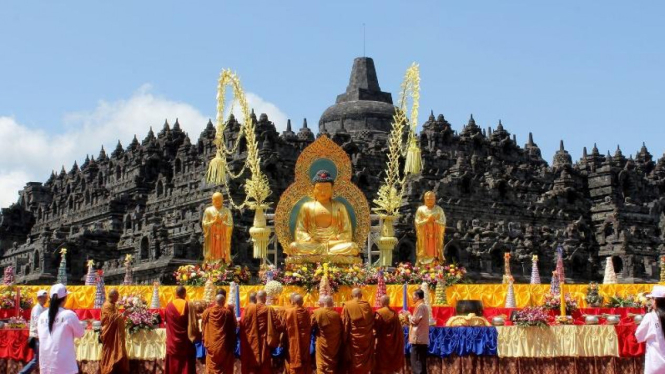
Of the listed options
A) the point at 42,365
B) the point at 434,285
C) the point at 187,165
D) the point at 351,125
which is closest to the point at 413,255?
the point at 187,165

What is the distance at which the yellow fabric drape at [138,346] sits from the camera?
56.9ft

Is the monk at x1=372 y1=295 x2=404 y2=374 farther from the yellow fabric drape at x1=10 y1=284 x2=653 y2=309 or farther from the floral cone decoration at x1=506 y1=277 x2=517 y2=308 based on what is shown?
the floral cone decoration at x1=506 y1=277 x2=517 y2=308

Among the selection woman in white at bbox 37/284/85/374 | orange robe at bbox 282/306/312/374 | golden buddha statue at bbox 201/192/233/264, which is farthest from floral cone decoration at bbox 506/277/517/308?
woman in white at bbox 37/284/85/374

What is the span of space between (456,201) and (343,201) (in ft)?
115

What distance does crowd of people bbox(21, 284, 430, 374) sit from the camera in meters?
16.0

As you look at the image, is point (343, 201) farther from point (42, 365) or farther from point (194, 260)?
point (194, 260)

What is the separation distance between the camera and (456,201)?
60188 millimetres

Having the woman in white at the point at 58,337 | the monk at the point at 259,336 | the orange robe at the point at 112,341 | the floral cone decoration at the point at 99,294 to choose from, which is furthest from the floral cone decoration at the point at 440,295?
the woman in white at the point at 58,337

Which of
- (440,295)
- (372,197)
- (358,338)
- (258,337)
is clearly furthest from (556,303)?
(372,197)

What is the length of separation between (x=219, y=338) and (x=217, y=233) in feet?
33.1

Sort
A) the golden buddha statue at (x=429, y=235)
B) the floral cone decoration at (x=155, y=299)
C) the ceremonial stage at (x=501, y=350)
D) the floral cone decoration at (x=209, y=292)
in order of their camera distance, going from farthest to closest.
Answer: the golden buddha statue at (x=429, y=235) → the floral cone decoration at (x=155, y=299) → the floral cone decoration at (x=209, y=292) → the ceremonial stage at (x=501, y=350)

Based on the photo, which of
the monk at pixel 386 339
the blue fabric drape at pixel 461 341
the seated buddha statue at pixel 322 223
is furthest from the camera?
the seated buddha statue at pixel 322 223

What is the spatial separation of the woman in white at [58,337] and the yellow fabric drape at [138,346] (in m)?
4.25

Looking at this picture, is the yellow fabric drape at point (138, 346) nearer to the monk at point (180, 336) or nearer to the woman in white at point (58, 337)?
the monk at point (180, 336)
